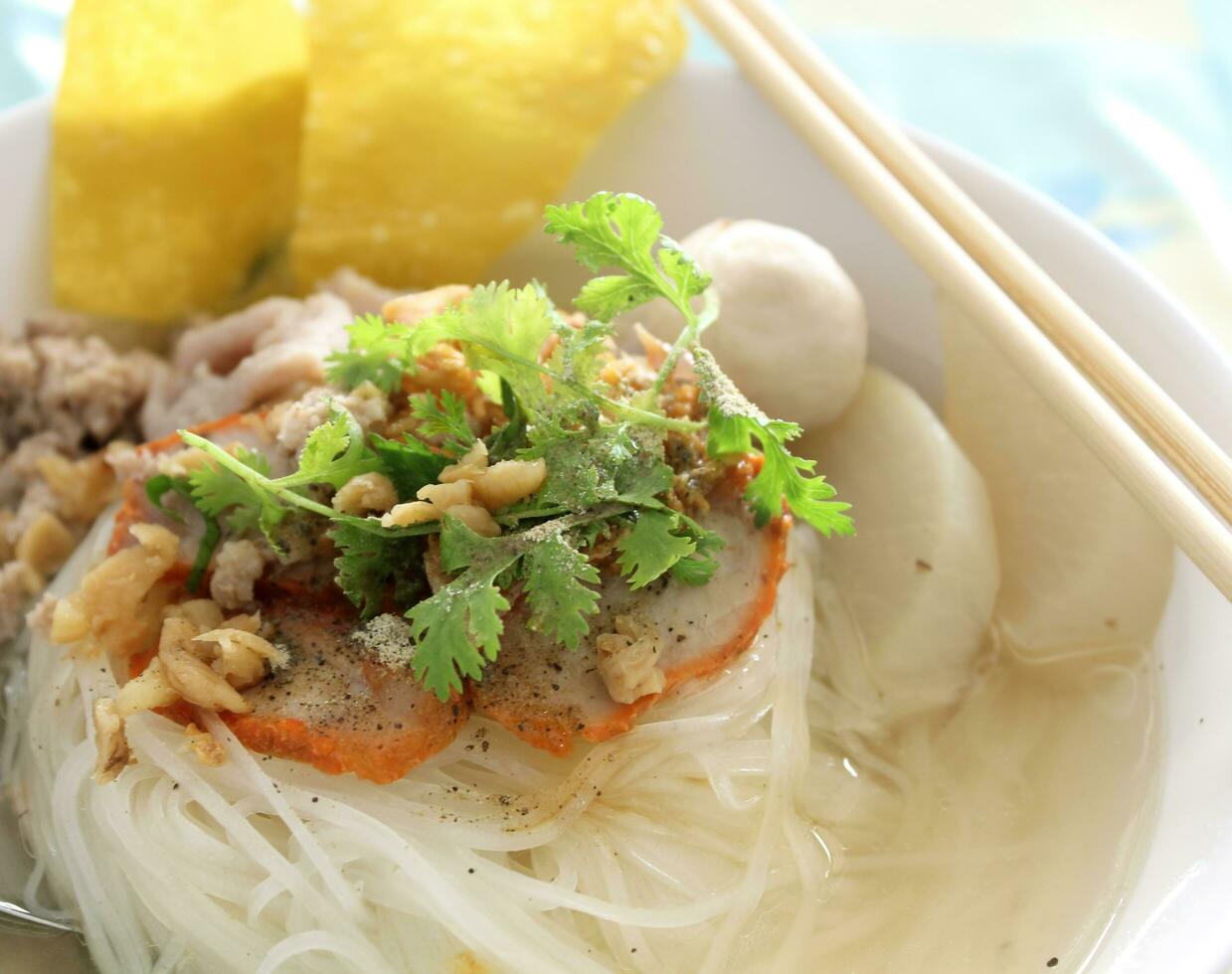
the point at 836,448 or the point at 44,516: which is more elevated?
the point at 836,448

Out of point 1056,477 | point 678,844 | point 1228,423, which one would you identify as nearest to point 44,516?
point 678,844

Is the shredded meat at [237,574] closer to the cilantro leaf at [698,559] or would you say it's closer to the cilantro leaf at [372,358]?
the cilantro leaf at [372,358]

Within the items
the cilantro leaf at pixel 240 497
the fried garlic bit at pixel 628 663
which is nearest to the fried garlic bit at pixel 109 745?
the cilantro leaf at pixel 240 497

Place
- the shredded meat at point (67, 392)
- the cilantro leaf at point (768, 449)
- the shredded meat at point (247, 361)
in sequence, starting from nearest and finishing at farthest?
the cilantro leaf at point (768, 449), the shredded meat at point (247, 361), the shredded meat at point (67, 392)

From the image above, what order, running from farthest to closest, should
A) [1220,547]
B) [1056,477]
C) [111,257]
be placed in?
[111,257] → [1056,477] → [1220,547]

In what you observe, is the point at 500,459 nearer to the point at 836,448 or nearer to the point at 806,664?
the point at 806,664

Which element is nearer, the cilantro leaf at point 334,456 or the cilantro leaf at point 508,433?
the cilantro leaf at point 334,456

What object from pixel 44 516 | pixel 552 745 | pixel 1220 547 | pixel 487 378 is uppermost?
pixel 1220 547
